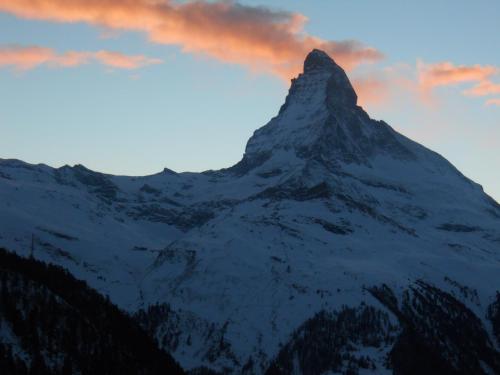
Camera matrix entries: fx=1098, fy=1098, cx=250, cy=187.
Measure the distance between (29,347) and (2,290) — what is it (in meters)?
15.8

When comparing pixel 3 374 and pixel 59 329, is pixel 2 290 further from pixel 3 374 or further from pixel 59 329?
pixel 3 374

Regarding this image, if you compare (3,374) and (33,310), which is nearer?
(3,374)

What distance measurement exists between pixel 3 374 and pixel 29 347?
45.6ft

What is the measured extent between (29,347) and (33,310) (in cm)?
1147

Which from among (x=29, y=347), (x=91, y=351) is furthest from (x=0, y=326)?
(x=91, y=351)

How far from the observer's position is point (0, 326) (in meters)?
190

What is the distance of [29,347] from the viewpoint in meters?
189

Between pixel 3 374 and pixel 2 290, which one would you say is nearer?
pixel 3 374

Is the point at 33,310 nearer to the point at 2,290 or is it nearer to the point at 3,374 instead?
the point at 2,290

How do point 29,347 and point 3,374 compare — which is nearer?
point 3,374

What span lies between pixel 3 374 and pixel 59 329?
82.9 ft

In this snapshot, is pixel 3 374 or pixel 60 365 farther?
pixel 60 365

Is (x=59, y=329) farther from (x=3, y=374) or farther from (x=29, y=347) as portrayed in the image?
(x=3, y=374)

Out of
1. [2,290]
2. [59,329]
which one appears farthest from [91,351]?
[2,290]
